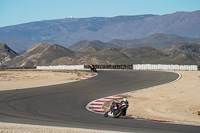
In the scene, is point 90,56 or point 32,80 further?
point 90,56

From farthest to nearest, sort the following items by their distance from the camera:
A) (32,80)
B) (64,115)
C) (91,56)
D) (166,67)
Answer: (91,56) → (166,67) → (32,80) → (64,115)

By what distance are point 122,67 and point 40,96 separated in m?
44.9

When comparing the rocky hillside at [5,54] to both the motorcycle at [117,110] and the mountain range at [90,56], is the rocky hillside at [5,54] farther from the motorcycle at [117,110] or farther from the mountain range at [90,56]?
the motorcycle at [117,110]

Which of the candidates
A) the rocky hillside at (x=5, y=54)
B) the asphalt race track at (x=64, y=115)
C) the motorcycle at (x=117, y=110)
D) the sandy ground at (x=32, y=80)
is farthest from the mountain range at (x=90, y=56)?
the motorcycle at (x=117, y=110)

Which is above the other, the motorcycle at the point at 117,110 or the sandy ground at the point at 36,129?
the motorcycle at the point at 117,110

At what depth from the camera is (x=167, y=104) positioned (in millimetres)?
21750

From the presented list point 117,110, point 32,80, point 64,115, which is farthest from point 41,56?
point 117,110

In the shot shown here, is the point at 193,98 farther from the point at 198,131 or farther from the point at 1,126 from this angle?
the point at 1,126

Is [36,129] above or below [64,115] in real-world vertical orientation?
below

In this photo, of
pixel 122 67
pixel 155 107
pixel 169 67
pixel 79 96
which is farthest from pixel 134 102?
pixel 122 67

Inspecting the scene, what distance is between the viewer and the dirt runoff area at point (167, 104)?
17.6 m

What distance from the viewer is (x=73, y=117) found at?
15906mm

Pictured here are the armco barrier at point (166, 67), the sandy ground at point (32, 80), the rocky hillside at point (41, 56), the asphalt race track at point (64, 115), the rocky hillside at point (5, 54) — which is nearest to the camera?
the asphalt race track at point (64, 115)

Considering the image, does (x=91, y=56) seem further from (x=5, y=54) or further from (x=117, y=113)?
(x=117, y=113)
